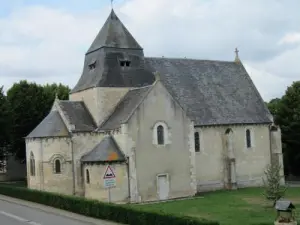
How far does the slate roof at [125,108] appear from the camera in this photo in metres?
40.0

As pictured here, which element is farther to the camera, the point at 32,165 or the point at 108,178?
the point at 32,165

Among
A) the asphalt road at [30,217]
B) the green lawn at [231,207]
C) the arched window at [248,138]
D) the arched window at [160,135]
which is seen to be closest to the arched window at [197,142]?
the green lawn at [231,207]

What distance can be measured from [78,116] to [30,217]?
15.0 meters

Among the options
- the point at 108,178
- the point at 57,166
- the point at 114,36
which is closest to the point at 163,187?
the point at 57,166

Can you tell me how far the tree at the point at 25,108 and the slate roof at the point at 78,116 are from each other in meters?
16.3

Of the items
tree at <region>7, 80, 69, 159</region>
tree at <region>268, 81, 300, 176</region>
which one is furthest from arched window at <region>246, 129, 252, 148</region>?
tree at <region>7, 80, 69, 159</region>

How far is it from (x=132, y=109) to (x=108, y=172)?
1357 centimetres

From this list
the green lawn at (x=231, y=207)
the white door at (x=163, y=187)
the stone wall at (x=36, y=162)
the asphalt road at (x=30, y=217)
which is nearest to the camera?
the asphalt road at (x=30, y=217)

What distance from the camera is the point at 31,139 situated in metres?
42.4

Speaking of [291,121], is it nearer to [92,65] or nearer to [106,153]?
[92,65]

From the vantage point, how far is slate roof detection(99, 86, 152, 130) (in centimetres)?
4003

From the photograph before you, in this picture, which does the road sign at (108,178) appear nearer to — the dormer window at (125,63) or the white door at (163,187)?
the white door at (163,187)

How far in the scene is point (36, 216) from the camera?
30.3 metres

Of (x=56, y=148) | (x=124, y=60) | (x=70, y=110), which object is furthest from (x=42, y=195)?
(x=124, y=60)
